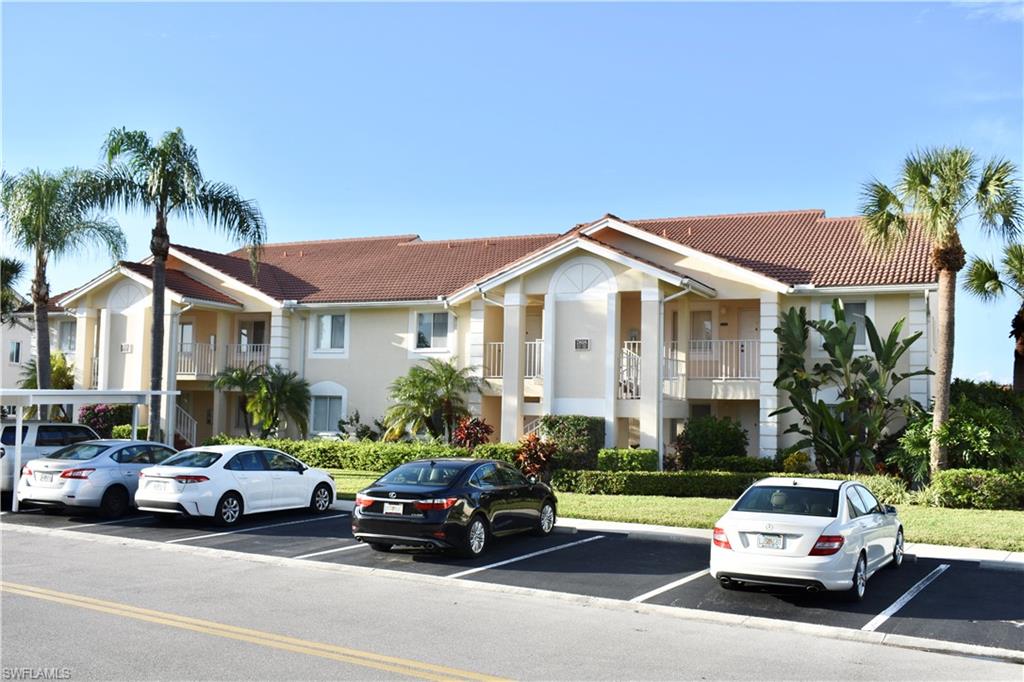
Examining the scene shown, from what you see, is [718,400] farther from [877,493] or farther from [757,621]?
[757,621]

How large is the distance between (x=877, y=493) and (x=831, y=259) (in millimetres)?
7858

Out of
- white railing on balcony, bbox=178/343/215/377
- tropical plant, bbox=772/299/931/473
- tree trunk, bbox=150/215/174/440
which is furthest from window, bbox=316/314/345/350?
tropical plant, bbox=772/299/931/473

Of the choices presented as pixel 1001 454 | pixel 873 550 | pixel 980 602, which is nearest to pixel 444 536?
pixel 873 550

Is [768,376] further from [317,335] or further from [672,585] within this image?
[317,335]

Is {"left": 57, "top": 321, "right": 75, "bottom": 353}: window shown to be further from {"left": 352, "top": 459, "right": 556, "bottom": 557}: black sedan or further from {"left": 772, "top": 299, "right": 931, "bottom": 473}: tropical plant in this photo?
{"left": 772, "top": 299, "right": 931, "bottom": 473}: tropical plant

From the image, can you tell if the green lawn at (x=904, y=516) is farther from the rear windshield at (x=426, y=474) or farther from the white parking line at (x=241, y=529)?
the rear windshield at (x=426, y=474)

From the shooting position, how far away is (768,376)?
2362 cm

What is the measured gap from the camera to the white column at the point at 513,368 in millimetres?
24734

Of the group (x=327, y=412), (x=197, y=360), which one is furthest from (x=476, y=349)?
(x=197, y=360)

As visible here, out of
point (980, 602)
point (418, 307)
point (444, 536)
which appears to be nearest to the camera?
point (980, 602)

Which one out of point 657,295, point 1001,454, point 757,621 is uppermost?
point 657,295

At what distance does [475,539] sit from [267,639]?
5086mm

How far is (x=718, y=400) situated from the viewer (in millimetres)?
25875

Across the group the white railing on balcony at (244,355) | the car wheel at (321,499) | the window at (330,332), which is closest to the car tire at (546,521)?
the car wheel at (321,499)
